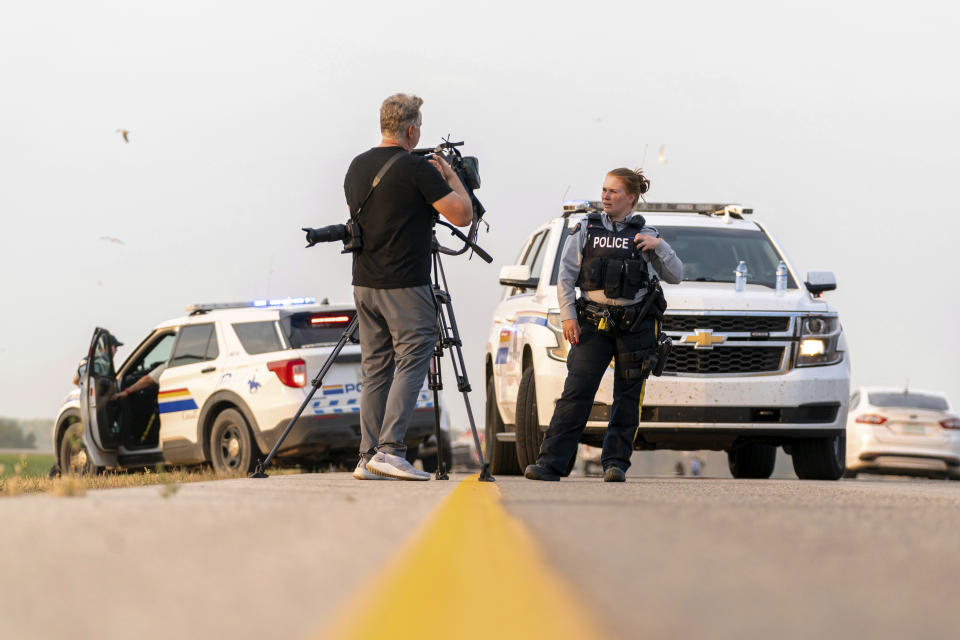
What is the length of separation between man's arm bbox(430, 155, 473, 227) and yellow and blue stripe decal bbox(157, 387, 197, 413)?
574 centimetres

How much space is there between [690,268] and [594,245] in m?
2.47

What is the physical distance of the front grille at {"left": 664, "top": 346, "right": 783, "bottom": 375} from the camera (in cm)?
1060

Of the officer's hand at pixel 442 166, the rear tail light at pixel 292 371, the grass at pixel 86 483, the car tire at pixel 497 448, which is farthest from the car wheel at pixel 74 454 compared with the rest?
the officer's hand at pixel 442 166

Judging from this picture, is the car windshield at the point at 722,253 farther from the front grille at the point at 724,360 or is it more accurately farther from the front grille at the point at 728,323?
the front grille at the point at 724,360

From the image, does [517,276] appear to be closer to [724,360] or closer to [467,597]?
[724,360]

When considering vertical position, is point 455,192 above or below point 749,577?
above

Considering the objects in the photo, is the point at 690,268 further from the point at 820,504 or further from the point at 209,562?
the point at 209,562

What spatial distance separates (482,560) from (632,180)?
228 inches

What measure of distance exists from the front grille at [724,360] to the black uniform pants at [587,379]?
1360 millimetres

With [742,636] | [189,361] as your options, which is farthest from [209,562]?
[189,361]

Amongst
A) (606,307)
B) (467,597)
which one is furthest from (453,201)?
(467,597)

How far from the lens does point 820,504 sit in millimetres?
6176

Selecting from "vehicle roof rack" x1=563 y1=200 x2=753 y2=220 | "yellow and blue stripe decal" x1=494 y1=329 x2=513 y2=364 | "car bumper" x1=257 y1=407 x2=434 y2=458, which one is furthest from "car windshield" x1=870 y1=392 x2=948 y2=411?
"yellow and blue stripe decal" x1=494 y1=329 x2=513 y2=364

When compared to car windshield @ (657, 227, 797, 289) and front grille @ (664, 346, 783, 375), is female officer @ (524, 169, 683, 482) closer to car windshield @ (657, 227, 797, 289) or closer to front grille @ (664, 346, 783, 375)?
front grille @ (664, 346, 783, 375)
